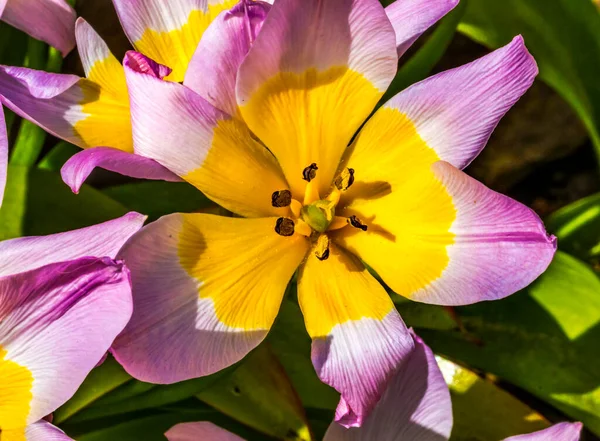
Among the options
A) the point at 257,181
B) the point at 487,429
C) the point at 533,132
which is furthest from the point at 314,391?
the point at 533,132

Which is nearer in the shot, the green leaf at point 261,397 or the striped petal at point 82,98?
the striped petal at point 82,98

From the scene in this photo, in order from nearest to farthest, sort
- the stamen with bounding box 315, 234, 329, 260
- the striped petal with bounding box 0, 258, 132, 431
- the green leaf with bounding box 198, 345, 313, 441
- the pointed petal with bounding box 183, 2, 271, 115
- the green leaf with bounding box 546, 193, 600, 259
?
the striped petal with bounding box 0, 258, 132, 431
the pointed petal with bounding box 183, 2, 271, 115
the stamen with bounding box 315, 234, 329, 260
the green leaf with bounding box 198, 345, 313, 441
the green leaf with bounding box 546, 193, 600, 259

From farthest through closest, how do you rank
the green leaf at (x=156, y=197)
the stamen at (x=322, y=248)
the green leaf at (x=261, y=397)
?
the green leaf at (x=156, y=197)
the green leaf at (x=261, y=397)
the stamen at (x=322, y=248)

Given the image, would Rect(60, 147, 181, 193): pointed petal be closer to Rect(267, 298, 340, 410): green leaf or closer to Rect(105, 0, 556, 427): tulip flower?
Rect(105, 0, 556, 427): tulip flower

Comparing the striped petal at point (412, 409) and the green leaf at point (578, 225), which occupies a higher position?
the green leaf at point (578, 225)

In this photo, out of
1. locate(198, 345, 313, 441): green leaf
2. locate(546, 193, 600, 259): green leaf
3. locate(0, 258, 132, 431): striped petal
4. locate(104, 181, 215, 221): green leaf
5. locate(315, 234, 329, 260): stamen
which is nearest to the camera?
locate(0, 258, 132, 431): striped petal

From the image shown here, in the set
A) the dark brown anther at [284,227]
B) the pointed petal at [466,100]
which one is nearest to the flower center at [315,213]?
the dark brown anther at [284,227]

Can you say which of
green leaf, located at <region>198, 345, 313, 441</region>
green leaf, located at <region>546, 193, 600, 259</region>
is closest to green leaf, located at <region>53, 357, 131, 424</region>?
green leaf, located at <region>198, 345, 313, 441</region>

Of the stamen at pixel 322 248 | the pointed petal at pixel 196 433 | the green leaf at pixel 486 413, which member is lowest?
the green leaf at pixel 486 413

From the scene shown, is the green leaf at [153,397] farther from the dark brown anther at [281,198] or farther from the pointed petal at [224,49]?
the pointed petal at [224,49]
